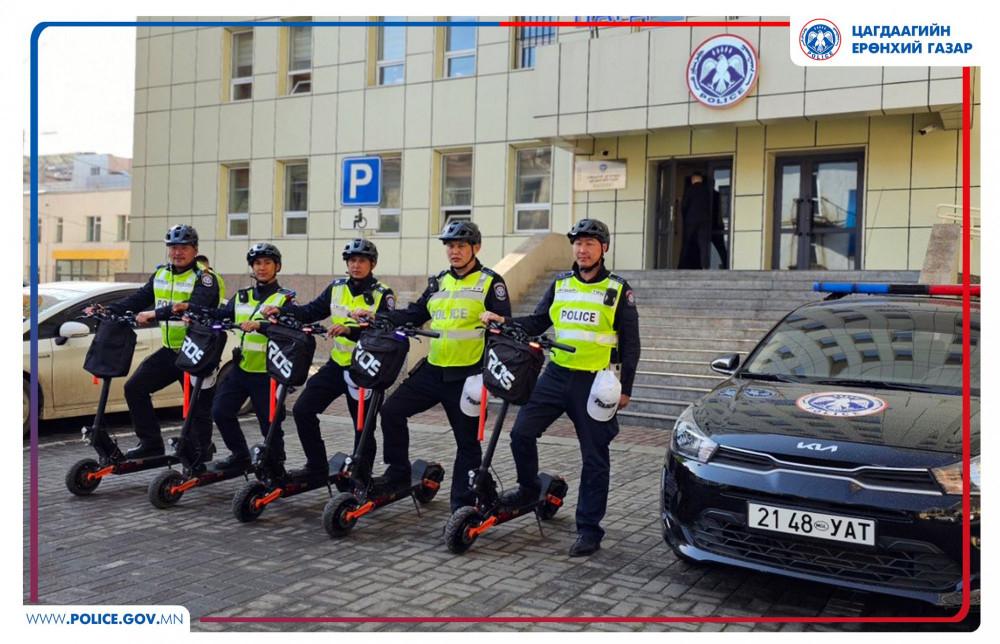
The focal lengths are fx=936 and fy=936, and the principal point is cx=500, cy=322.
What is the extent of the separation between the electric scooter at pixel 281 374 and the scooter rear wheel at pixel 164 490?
46 centimetres

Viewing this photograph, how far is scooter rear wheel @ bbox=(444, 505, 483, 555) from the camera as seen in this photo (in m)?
5.33

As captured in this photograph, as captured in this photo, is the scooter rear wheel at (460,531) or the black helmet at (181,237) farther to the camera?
the black helmet at (181,237)

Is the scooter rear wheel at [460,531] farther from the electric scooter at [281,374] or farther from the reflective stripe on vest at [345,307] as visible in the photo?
the reflective stripe on vest at [345,307]

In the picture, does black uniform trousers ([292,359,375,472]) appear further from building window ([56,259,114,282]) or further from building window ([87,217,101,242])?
building window ([87,217,101,242])

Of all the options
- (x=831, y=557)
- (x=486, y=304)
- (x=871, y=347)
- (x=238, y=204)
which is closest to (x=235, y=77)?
(x=238, y=204)

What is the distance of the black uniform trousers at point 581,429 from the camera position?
18.0ft

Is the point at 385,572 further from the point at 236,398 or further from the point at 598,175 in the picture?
the point at 598,175

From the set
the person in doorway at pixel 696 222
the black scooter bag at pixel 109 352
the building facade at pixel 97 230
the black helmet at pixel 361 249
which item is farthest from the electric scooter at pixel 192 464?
the building facade at pixel 97 230

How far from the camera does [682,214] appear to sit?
1656cm

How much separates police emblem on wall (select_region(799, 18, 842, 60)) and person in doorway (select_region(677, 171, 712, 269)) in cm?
1258

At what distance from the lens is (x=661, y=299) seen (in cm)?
1394

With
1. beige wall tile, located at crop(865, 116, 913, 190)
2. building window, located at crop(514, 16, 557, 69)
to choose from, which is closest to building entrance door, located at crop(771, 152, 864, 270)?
beige wall tile, located at crop(865, 116, 913, 190)

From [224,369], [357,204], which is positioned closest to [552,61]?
[357,204]

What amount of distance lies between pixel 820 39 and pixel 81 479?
5694mm
